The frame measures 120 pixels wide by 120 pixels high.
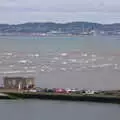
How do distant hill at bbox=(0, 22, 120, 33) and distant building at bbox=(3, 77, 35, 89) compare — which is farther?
distant hill at bbox=(0, 22, 120, 33)

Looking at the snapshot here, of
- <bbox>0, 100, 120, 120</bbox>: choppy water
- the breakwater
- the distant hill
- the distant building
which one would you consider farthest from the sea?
the distant hill

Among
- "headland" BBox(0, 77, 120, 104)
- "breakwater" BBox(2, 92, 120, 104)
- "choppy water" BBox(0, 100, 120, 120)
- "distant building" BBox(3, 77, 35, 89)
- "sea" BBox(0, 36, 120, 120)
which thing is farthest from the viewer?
"distant building" BBox(3, 77, 35, 89)

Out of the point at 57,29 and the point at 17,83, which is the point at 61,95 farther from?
the point at 57,29

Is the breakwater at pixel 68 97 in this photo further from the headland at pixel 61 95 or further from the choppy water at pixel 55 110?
the choppy water at pixel 55 110

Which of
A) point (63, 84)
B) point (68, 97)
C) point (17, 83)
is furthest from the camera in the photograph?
point (63, 84)

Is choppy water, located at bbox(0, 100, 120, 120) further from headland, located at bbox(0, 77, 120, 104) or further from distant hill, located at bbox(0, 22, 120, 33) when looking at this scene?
distant hill, located at bbox(0, 22, 120, 33)

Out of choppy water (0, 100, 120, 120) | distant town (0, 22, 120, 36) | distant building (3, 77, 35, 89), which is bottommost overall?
choppy water (0, 100, 120, 120)

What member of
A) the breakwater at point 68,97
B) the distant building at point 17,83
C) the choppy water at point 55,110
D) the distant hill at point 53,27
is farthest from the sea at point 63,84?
the distant hill at point 53,27

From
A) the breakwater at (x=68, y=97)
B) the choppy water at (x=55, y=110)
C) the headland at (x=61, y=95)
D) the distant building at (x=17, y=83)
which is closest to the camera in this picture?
the choppy water at (x=55, y=110)

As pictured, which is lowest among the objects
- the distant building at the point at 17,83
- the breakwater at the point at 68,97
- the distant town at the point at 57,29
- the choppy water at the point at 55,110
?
the choppy water at the point at 55,110

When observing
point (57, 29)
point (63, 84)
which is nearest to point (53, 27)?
point (57, 29)
